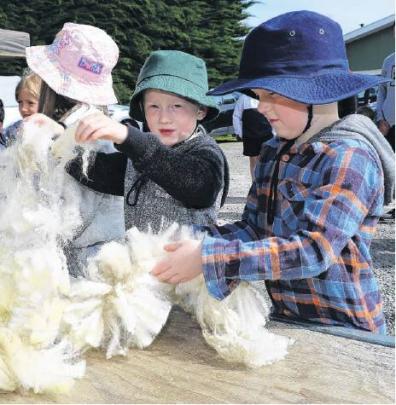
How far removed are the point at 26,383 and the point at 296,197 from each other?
61 cm

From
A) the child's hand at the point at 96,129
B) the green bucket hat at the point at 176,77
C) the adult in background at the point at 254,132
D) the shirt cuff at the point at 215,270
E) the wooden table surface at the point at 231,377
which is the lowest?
the adult in background at the point at 254,132

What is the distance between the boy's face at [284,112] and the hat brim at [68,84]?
2.08ft

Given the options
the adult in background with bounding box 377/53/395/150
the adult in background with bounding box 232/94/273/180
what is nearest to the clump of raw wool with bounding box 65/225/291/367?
the adult in background with bounding box 232/94/273/180

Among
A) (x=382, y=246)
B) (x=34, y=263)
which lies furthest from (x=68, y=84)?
(x=382, y=246)

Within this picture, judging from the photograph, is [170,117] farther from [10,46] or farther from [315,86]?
[10,46]

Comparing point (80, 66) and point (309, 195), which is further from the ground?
point (80, 66)

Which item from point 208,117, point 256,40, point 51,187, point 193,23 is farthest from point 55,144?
point 193,23

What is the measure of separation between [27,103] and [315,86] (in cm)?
189

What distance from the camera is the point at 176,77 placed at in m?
1.63

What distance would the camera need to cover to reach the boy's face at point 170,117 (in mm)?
1642

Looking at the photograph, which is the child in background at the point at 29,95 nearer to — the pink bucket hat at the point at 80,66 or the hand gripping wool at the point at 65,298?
the pink bucket hat at the point at 80,66

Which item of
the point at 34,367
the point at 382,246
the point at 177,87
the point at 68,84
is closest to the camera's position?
the point at 34,367

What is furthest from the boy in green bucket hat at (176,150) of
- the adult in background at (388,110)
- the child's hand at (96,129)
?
the adult in background at (388,110)

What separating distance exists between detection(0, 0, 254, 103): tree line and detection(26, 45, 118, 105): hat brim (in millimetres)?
16550
